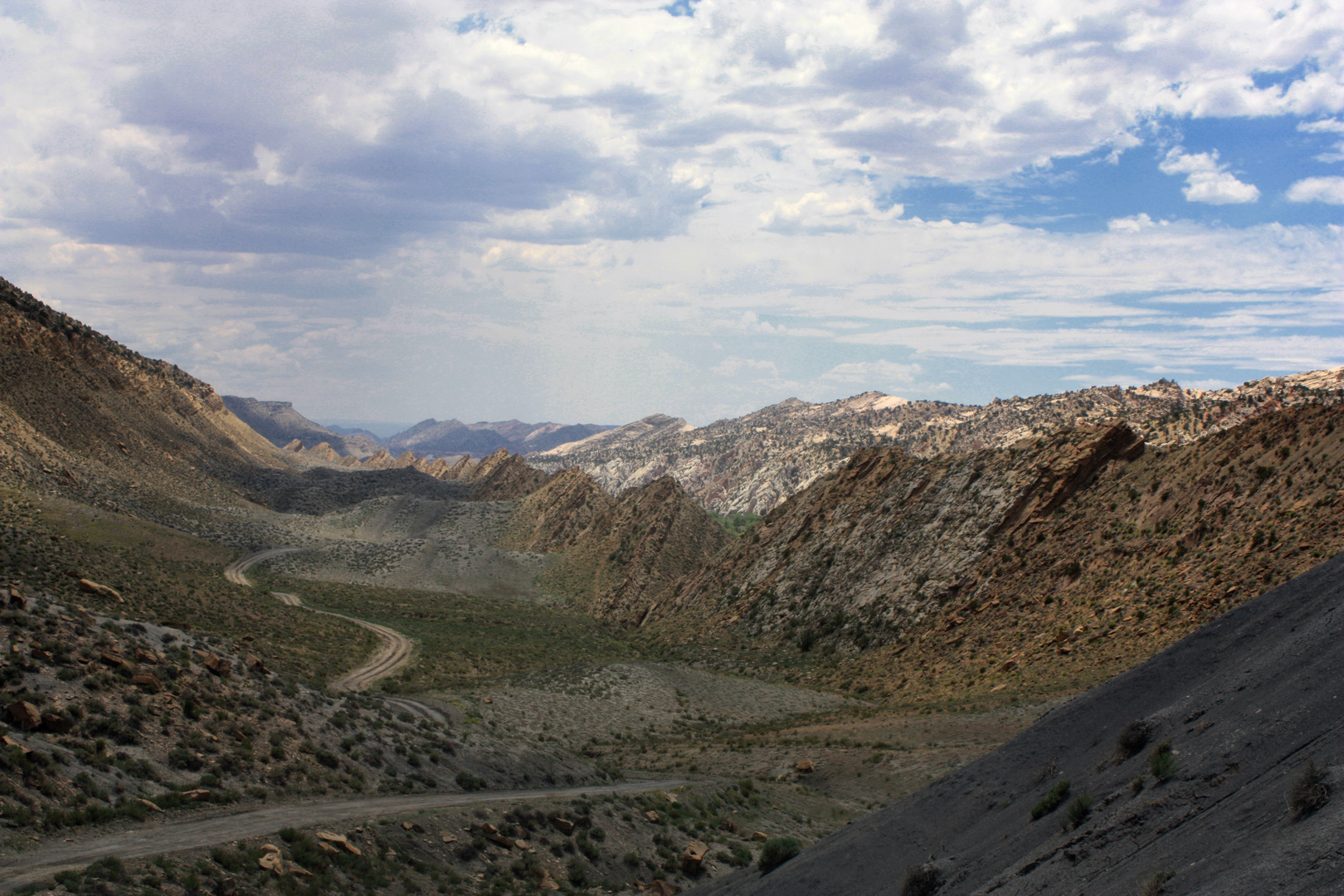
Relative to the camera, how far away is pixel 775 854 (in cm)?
1593

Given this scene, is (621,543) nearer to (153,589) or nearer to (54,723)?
(153,589)

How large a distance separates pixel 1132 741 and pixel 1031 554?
32563 millimetres

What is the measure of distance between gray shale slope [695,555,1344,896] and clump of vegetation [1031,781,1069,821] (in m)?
0.10

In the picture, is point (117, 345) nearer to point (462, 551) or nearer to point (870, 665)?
point (462, 551)

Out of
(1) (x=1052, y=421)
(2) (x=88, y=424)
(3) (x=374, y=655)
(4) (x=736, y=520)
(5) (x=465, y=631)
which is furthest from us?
(4) (x=736, y=520)

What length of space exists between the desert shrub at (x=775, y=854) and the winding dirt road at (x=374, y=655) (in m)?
17.3

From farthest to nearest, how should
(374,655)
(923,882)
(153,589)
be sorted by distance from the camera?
(374,655)
(153,589)
(923,882)

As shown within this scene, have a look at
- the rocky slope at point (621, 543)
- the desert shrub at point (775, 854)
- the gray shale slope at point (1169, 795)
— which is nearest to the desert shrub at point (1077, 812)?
the gray shale slope at point (1169, 795)

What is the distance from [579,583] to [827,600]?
3635cm

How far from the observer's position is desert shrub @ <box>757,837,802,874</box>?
1592cm

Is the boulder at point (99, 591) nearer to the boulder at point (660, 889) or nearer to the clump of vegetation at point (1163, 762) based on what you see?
the boulder at point (660, 889)

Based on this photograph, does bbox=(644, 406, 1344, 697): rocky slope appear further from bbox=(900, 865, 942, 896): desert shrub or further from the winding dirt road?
the winding dirt road

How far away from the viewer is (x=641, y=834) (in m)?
21.5

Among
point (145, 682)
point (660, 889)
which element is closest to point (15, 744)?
point (145, 682)
